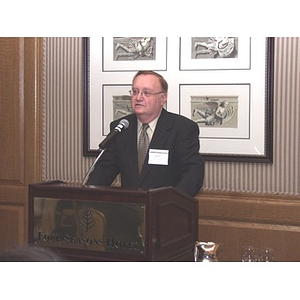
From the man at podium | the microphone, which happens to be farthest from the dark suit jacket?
the microphone

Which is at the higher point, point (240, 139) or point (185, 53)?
point (185, 53)

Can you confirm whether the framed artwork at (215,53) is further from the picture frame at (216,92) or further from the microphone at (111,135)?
the microphone at (111,135)

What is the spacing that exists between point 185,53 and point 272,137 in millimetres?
909

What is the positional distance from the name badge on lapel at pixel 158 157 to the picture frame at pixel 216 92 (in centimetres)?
115

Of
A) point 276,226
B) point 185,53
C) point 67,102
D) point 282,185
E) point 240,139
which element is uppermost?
point 185,53

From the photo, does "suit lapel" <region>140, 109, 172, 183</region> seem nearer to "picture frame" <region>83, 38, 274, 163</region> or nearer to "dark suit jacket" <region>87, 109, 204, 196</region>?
"dark suit jacket" <region>87, 109, 204, 196</region>

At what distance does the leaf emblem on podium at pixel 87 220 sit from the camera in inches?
88.9

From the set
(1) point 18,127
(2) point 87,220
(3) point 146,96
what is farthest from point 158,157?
(1) point 18,127

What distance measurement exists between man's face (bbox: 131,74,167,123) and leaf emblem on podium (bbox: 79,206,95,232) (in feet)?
3.31

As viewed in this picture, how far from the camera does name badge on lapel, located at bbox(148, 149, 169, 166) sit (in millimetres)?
3016

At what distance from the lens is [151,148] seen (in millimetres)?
3057
